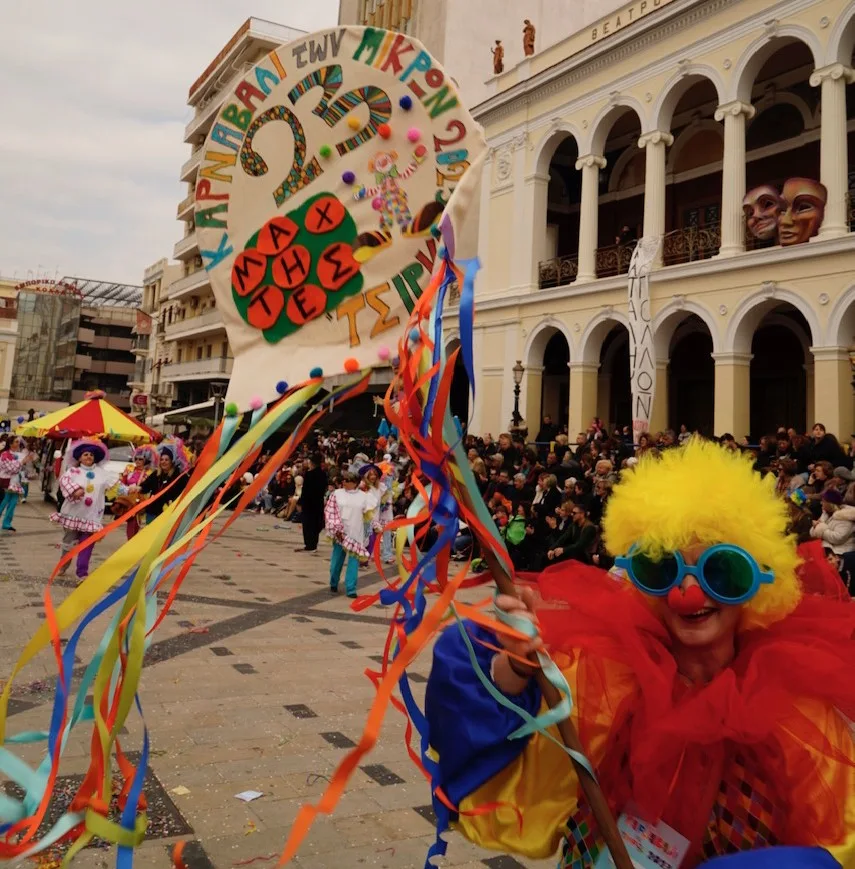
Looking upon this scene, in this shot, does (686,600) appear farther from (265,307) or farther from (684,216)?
(684,216)

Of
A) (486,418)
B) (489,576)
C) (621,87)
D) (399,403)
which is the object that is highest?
(621,87)

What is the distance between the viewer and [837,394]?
14.5 m

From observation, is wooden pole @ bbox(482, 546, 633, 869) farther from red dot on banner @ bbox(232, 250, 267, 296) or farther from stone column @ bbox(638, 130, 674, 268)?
stone column @ bbox(638, 130, 674, 268)

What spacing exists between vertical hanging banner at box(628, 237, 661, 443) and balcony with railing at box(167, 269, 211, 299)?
28988mm

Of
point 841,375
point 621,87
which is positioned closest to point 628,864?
point 841,375

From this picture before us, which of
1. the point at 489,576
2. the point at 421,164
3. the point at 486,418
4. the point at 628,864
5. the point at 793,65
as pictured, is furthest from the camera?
the point at 486,418

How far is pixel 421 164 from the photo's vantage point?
5.96 feet

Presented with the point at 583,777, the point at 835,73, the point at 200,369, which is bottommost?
the point at 583,777

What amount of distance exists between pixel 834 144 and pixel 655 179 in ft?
14.9

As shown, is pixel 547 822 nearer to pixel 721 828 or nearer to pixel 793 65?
pixel 721 828

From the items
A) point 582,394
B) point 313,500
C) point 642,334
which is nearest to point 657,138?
point 642,334

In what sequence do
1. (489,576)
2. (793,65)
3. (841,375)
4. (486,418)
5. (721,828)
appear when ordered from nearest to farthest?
(721,828) < (489,576) < (841,375) < (793,65) < (486,418)

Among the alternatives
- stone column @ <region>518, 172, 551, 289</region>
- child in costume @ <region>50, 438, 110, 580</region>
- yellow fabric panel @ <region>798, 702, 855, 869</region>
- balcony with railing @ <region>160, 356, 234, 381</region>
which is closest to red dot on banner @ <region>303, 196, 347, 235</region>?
yellow fabric panel @ <region>798, 702, 855, 869</region>

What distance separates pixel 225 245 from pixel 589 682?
1424 millimetres
